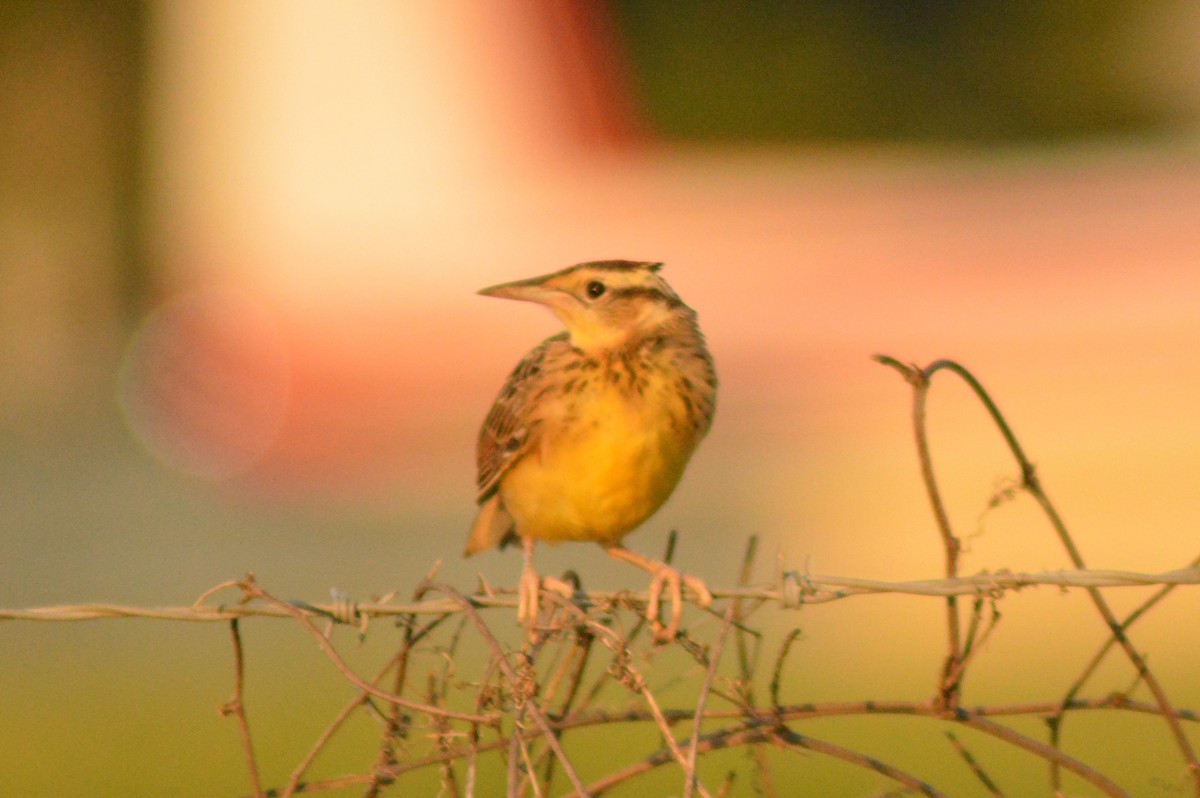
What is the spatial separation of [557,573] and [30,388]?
30.5 feet

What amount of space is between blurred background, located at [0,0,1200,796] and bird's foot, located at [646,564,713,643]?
4.65 meters

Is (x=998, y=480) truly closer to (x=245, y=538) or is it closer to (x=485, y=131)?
(x=245, y=538)

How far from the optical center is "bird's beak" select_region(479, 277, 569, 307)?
4344 millimetres

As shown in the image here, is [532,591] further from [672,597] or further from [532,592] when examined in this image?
[672,597]

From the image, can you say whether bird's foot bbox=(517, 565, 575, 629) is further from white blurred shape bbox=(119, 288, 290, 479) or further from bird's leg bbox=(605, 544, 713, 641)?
white blurred shape bbox=(119, 288, 290, 479)

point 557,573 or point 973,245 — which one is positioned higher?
point 973,245

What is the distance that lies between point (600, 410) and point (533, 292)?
0.40 metres

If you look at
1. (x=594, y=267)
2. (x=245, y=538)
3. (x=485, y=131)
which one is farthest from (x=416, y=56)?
(x=594, y=267)

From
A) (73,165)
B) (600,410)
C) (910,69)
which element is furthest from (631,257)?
(600,410)

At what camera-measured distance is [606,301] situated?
4.48 meters

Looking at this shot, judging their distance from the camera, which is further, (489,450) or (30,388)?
(30,388)

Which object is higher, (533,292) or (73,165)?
(73,165)

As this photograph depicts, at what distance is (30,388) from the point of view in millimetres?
17750

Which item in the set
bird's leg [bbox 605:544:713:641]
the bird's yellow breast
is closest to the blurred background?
the bird's yellow breast
